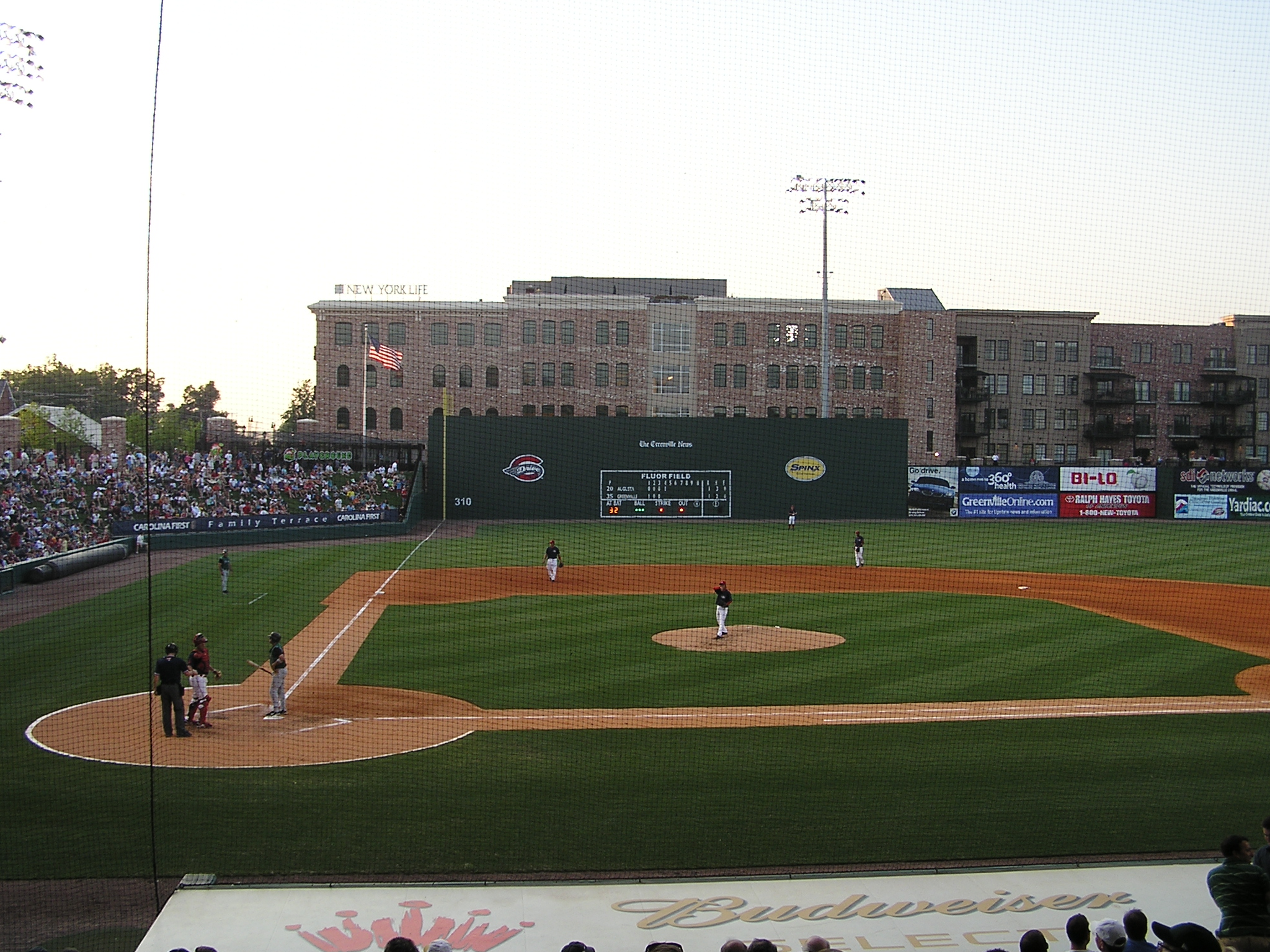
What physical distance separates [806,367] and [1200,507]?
18.2 meters

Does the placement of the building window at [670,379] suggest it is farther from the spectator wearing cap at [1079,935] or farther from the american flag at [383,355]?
the spectator wearing cap at [1079,935]

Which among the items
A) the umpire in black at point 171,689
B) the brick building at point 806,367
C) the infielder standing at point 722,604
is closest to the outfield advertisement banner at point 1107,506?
the brick building at point 806,367

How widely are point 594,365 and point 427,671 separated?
22.1m

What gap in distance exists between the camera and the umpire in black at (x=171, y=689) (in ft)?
34.6

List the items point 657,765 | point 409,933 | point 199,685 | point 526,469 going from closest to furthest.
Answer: point 409,933
point 657,765
point 199,685
point 526,469

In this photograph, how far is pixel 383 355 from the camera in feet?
80.4

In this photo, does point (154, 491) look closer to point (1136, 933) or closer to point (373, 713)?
point (373, 713)

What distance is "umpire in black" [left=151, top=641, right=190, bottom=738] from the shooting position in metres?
10.5

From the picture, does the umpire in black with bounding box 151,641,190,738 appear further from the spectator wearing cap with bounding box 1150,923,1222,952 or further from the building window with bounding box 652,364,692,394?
the building window with bounding box 652,364,692,394

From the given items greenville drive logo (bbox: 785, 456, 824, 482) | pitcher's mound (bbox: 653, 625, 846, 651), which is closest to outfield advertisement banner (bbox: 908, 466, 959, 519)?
greenville drive logo (bbox: 785, 456, 824, 482)

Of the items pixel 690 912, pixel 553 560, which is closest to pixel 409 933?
pixel 690 912

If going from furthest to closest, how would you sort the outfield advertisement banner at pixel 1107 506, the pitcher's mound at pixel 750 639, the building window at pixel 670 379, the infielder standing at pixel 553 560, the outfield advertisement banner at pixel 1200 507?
1. the outfield advertisement banner at pixel 1200 507
2. the outfield advertisement banner at pixel 1107 506
3. the building window at pixel 670 379
4. the infielder standing at pixel 553 560
5. the pitcher's mound at pixel 750 639

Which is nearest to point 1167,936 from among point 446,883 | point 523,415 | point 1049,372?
point 446,883

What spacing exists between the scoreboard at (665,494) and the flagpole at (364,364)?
870cm
